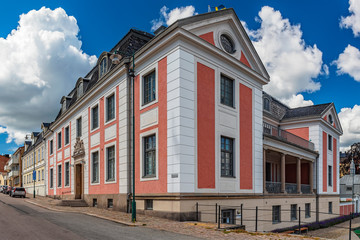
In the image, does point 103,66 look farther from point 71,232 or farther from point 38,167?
point 38,167

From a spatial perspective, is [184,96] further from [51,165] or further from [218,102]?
[51,165]

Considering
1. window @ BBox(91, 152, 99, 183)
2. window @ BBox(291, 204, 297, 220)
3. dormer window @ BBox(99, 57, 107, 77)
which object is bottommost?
window @ BBox(291, 204, 297, 220)

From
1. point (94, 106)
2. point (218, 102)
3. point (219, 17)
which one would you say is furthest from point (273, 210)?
point (94, 106)

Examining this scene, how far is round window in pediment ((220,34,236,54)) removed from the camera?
1870cm

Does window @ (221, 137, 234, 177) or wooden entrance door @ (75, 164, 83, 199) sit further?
wooden entrance door @ (75, 164, 83, 199)

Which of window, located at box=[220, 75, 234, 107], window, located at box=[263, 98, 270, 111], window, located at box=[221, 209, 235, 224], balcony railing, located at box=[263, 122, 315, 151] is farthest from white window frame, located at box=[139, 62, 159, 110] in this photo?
window, located at box=[263, 98, 270, 111]

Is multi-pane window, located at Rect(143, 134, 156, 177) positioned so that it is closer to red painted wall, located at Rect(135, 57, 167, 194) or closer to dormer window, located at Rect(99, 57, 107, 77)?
red painted wall, located at Rect(135, 57, 167, 194)

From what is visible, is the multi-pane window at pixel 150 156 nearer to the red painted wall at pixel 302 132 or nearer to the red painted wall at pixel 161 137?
the red painted wall at pixel 161 137

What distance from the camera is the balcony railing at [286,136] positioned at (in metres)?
26.3

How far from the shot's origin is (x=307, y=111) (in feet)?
103

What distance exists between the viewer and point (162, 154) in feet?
51.3

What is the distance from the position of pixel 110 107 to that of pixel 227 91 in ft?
26.3

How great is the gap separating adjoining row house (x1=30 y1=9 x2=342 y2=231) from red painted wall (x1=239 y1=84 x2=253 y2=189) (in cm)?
6

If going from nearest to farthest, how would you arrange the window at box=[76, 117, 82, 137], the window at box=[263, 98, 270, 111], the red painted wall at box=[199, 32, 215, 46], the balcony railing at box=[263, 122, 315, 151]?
the red painted wall at box=[199, 32, 215, 46] → the balcony railing at box=[263, 122, 315, 151] → the window at box=[76, 117, 82, 137] → the window at box=[263, 98, 270, 111]
